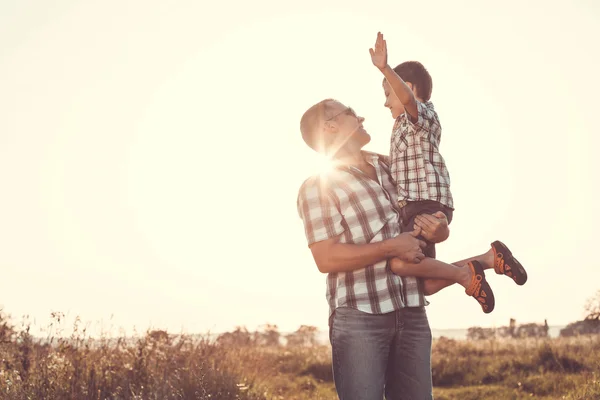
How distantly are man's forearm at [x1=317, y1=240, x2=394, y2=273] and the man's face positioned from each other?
0.71 metres

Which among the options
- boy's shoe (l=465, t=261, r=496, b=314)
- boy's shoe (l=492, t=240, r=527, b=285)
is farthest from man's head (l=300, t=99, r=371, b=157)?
boy's shoe (l=492, t=240, r=527, b=285)

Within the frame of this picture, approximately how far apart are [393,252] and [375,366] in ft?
1.99

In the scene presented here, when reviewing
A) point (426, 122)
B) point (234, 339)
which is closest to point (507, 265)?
point (426, 122)

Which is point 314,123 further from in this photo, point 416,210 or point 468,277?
point 468,277

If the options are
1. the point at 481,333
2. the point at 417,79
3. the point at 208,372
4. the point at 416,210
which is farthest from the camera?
the point at 481,333

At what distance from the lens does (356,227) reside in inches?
140

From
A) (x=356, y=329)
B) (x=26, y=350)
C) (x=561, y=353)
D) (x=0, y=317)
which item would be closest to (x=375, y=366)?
(x=356, y=329)

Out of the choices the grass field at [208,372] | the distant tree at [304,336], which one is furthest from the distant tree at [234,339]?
the distant tree at [304,336]

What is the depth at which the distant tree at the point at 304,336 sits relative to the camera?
21.3 m

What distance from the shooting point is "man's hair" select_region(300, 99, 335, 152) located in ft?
12.9

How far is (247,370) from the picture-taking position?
33.9ft

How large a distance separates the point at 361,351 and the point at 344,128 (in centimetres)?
133

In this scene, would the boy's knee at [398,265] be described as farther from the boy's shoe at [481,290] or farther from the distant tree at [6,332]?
the distant tree at [6,332]

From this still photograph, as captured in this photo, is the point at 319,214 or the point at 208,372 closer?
the point at 319,214
